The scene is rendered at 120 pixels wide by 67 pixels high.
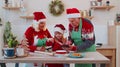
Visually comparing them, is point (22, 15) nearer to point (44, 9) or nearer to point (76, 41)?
point (44, 9)

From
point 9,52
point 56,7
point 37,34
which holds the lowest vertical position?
point 9,52

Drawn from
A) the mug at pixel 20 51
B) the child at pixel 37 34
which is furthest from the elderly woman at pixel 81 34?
the mug at pixel 20 51

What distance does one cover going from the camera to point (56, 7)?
15.9 feet

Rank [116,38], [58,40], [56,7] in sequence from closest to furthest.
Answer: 1. [58,40]
2. [116,38]
3. [56,7]

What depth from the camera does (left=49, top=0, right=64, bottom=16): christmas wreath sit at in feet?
15.8

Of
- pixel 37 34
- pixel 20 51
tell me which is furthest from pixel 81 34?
pixel 20 51

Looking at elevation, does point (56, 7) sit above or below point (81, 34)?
above

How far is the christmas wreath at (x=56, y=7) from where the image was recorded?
4.82 metres

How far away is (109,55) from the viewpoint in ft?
14.0

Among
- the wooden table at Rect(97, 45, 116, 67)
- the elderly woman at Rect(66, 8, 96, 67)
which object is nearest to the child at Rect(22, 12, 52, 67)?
the elderly woman at Rect(66, 8, 96, 67)

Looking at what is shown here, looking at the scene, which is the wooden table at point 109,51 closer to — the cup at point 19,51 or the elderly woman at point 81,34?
the elderly woman at point 81,34

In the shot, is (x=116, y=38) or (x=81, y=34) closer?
(x=81, y=34)

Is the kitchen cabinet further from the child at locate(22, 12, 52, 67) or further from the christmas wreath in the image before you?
the child at locate(22, 12, 52, 67)

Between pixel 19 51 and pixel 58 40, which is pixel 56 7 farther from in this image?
pixel 19 51
